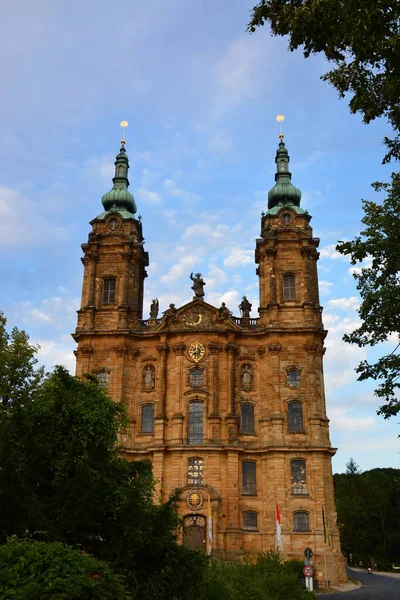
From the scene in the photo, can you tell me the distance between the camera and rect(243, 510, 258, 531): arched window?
4325cm

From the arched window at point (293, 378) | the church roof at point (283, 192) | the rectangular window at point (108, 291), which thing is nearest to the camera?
the arched window at point (293, 378)

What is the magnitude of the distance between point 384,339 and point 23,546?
12.1 meters

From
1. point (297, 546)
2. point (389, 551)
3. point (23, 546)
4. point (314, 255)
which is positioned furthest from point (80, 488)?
point (389, 551)

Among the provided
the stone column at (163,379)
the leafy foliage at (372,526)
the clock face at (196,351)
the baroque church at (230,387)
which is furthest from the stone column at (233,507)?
the leafy foliage at (372,526)

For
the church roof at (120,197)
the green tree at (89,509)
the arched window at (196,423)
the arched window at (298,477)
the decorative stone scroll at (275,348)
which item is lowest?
the green tree at (89,509)

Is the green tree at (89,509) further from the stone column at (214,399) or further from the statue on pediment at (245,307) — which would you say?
the statue on pediment at (245,307)

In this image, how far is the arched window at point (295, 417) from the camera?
148 ft

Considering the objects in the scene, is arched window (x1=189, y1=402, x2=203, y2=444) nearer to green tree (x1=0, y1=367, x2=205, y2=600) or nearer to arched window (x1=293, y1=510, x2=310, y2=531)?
arched window (x1=293, y1=510, x2=310, y2=531)

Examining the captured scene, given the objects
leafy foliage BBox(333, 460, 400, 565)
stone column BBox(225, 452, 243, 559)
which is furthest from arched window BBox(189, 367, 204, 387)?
leafy foliage BBox(333, 460, 400, 565)

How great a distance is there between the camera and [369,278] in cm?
1880

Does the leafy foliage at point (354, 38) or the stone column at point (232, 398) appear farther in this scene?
the stone column at point (232, 398)

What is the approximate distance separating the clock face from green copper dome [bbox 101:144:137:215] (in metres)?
14.1

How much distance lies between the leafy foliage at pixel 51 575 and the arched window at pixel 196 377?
37331 millimetres

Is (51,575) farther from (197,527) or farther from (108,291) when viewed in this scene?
(108,291)
